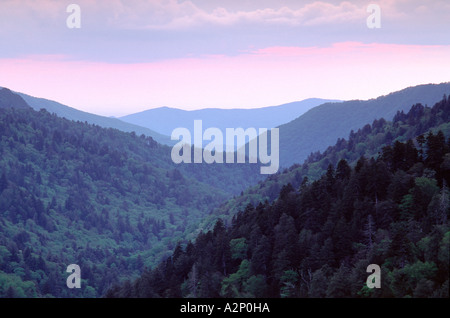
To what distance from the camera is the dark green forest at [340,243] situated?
75.5m

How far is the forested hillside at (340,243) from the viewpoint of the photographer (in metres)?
75.5

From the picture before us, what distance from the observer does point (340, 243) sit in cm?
8988

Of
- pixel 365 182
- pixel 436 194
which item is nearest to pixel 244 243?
pixel 365 182

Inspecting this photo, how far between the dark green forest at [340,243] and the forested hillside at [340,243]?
149mm

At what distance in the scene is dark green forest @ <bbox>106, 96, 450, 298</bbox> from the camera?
7550 centimetres

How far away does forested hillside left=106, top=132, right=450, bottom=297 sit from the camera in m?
75.5

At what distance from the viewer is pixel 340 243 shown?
3538 inches

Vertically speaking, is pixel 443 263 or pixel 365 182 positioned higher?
pixel 365 182

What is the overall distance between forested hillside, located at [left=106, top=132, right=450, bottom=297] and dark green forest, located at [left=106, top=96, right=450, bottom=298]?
15 cm

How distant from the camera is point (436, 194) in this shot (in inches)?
3497
